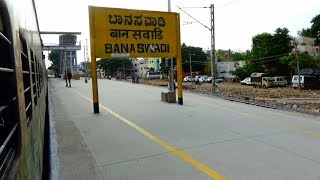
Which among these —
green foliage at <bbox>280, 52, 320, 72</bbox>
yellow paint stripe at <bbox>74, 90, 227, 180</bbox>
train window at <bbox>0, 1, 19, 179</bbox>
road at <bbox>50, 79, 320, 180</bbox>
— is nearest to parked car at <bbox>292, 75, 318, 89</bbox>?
green foliage at <bbox>280, 52, 320, 72</bbox>

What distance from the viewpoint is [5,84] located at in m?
1.96

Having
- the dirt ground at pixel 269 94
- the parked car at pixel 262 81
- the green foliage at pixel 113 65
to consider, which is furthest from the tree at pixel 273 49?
the green foliage at pixel 113 65

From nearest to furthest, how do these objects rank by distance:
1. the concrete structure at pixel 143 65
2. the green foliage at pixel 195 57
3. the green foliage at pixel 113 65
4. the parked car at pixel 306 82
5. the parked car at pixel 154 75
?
1. the parked car at pixel 306 82
2. the green foliage at pixel 195 57
3. the parked car at pixel 154 75
4. the green foliage at pixel 113 65
5. the concrete structure at pixel 143 65

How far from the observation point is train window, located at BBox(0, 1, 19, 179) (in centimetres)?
186

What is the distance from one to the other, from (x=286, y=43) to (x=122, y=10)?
52.1 metres

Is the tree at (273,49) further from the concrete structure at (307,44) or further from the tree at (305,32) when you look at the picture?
the concrete structure at (307,44)

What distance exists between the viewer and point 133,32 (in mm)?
16594

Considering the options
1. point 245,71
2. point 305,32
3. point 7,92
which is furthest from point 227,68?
point 7,92

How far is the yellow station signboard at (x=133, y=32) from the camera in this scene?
1579 cm

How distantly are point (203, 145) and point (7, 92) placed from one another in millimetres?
7049

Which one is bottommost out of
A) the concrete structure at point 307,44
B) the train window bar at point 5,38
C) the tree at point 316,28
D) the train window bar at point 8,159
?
the train window bar at point 8,159

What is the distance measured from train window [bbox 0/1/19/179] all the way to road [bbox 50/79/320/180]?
4.51 meters

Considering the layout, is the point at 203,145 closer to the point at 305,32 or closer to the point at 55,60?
the point at 305,32

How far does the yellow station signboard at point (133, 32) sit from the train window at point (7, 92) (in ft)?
45.3
